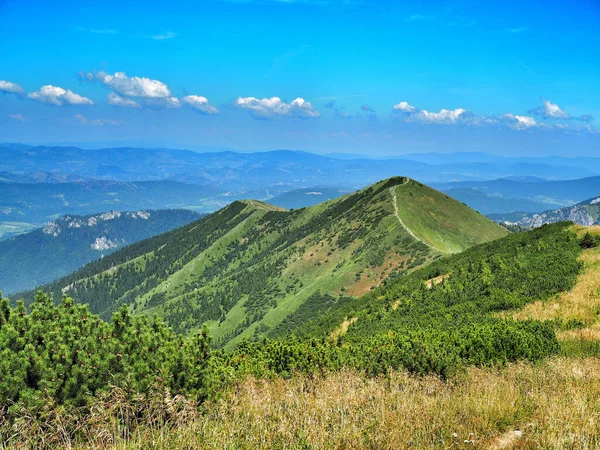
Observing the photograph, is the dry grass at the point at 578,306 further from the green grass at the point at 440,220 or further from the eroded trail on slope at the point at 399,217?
the green grass at the point at 440,220

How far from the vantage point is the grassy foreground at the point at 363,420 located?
8062 mm

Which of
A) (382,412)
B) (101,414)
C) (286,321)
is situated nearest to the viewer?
(382,412)

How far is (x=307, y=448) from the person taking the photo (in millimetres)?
7836

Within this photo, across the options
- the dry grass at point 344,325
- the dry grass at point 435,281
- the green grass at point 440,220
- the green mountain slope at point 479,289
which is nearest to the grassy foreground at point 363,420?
the green mountain slope at point 479,289

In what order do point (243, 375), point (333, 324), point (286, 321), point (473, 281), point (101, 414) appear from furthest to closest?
point (286, 321) < point (333, 324) < point (473, 281) < point (243, 375) < point (101, 414)

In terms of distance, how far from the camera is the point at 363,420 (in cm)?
895

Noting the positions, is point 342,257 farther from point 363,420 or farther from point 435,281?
point 363,420

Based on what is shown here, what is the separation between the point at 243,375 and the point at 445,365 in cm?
807

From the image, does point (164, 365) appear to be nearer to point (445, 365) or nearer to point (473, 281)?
point (445, 365)

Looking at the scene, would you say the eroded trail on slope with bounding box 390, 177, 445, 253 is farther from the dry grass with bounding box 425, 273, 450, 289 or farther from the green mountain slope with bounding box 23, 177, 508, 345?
the dry grass with bounding box 425, 273, 450, 289

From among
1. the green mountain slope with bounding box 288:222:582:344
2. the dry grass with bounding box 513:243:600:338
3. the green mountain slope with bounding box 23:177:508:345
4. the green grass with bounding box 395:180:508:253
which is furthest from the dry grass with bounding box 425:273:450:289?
the green grass with bounding box 395:180:508:253

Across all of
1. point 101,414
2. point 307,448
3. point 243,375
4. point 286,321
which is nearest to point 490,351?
point 243,375

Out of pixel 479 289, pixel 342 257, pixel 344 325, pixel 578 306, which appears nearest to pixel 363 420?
pixel 578 306

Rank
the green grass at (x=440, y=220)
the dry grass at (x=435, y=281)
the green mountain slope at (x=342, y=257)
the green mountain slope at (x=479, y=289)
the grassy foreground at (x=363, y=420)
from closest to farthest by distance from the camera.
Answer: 1. the grassy foreground at (x=363, y=420)
2. the green mountain slope at (x=479, y=289)
3. the dry grass at (x=435, y=281)
4. the green mountain slope at (x=342, y=257)
5. the green grass at (x=440, y=220)
